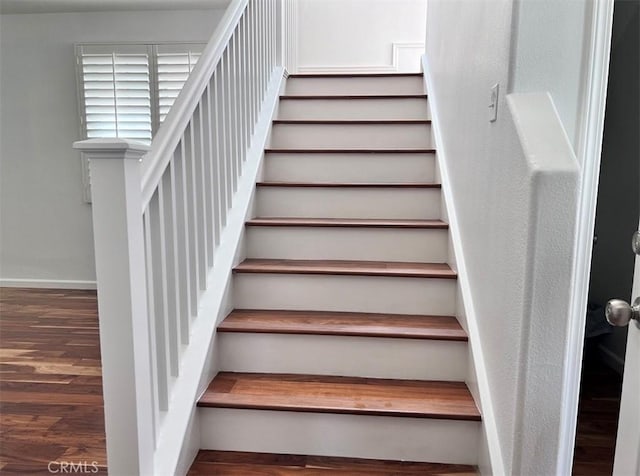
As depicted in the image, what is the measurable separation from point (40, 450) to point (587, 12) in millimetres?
2304

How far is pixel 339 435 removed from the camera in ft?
5.06

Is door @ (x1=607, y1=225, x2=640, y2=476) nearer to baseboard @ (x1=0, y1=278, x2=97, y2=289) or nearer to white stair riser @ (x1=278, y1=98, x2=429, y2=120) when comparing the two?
white stair riser @ (x1=278, y1=98, x2=429, y2=120)

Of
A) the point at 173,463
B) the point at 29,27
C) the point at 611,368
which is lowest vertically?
the point at 611,368

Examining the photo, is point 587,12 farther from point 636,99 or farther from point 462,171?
point 636,99

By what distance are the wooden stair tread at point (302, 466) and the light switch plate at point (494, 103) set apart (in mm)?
1102

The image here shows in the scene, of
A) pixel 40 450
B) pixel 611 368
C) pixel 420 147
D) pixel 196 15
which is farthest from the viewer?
pixel 196 15

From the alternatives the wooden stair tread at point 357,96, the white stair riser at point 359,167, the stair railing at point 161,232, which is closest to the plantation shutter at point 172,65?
the wooden stair tread at point 357,96

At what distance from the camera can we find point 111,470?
1200 millimetres

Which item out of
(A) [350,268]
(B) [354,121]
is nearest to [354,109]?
(B) [354,121]

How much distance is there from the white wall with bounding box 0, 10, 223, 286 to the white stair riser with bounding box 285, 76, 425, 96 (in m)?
1.36

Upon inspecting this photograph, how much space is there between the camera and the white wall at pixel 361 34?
4.28m

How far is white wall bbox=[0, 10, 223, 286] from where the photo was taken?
4.11m

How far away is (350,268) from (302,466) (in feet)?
2.56

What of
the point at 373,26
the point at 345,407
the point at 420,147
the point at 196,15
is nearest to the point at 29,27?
the point at 196,15
